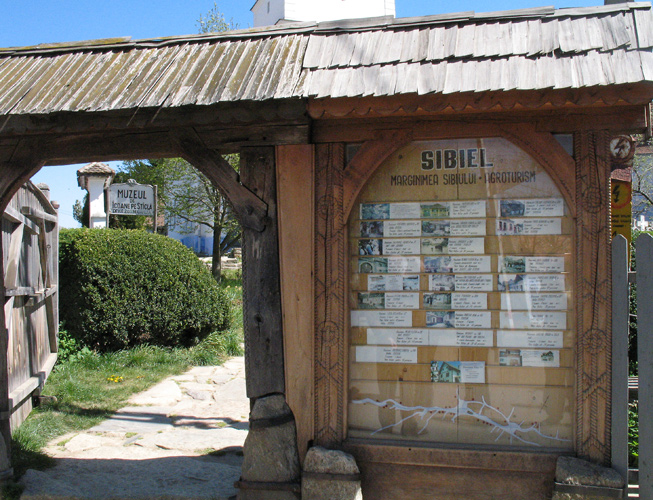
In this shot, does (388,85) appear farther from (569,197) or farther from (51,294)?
(51,294)

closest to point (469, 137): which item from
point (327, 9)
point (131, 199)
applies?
point (131, 199)

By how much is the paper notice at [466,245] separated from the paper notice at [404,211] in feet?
0.91

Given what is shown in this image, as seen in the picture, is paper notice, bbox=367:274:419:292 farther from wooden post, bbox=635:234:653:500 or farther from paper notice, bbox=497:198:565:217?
wooden post, bbox=635:234:653:500

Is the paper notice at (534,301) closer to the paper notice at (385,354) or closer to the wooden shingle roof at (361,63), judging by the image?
the paper notice at (385,354)

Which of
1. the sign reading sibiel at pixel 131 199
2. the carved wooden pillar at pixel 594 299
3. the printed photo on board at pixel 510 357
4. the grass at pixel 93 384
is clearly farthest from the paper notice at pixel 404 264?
the sign reading sibiel at pixel 131 199

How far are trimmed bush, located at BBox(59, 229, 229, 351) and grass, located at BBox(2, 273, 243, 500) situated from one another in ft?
0.82

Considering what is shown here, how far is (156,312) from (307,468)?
5.38 metres

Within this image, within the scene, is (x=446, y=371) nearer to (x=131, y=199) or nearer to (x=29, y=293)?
(x=29, y=293)

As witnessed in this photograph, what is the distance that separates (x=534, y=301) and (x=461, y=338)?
498 millimetres

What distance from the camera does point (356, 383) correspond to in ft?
12.6

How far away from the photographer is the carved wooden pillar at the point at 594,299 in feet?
11.4

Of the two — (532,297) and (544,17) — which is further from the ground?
(544,17)

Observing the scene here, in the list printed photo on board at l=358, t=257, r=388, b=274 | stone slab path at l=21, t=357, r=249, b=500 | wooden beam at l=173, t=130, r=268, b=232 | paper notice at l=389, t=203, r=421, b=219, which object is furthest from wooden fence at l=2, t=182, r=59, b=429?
paper notice at l=389, t=203, r=421, b=219

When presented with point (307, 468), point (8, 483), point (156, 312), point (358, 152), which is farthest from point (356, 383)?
point (156, 312)
